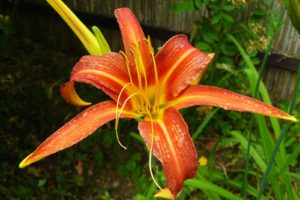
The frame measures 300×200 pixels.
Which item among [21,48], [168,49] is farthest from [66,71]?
[168,49]

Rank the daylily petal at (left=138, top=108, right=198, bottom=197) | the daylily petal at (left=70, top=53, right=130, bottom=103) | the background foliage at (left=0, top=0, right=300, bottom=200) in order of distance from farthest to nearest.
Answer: the background foliage at (left=0, top=0, right=300, bottom=200), the daylily petal at (left=70, top=53, right=130, bottom=103), the daylily petal at (left=138, top=108, right=198, bottom=197)

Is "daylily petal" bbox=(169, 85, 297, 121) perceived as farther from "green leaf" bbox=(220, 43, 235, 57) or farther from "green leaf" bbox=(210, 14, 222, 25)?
"green leaf" bbox=(220, 43, 235, 57)

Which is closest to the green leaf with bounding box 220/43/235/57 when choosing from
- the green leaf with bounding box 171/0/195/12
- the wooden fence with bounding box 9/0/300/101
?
the green leaf with bounding box 171/0/195/12

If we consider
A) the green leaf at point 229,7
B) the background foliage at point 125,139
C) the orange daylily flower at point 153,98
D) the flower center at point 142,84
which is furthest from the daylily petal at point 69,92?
the green leaf at point 229,7

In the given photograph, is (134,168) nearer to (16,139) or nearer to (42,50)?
(16,139)

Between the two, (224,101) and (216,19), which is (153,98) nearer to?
(224,101)

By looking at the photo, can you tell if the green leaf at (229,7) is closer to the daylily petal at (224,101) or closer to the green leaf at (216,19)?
the green leaf at (216,19)
